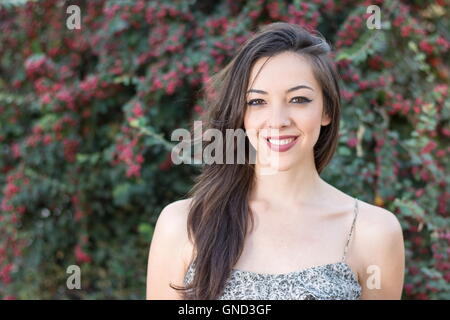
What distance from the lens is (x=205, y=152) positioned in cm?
239

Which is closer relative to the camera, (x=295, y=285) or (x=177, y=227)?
(x=295, y=285)

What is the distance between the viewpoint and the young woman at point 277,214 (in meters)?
2.06

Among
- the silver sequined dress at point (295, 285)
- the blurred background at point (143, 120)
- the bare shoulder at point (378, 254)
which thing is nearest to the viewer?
the silver sequined dress at point (295, 285)

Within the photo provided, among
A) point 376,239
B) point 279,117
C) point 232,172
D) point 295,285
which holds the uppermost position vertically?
point 279,117

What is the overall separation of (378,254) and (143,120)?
50.7 inches

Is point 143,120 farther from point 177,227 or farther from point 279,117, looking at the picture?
point 279,117

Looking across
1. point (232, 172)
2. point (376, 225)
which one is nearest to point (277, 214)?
point (232, 172)

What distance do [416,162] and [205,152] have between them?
1.13 m

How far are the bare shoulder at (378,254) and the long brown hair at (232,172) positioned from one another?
33cm

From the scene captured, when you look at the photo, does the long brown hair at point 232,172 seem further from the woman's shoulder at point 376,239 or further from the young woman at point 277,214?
the woman's shoulder at point 376,239

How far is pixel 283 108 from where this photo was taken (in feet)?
6.76

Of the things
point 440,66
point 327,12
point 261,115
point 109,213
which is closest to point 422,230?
point 440,66

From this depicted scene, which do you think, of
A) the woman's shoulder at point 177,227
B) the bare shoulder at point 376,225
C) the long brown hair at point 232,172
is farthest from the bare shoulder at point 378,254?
the woman's shoulder at point 177,227

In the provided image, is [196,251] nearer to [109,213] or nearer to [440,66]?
[109,213]
